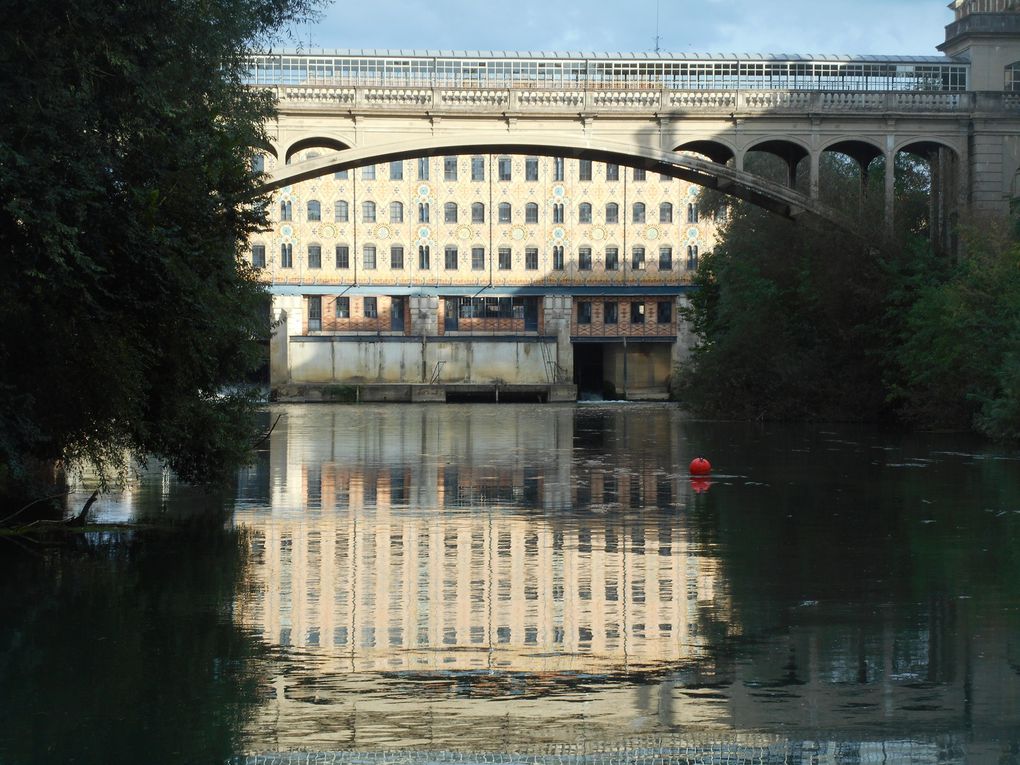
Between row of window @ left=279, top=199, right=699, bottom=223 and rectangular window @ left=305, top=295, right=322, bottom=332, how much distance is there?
3996mm

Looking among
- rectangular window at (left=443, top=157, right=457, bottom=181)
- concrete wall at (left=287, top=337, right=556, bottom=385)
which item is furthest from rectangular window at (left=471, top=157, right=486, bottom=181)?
concrete wall at (left=287, top=337, right=556, bottom=385)

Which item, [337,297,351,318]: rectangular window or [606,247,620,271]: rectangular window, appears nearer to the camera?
[337,297,351,318]: rectangular window

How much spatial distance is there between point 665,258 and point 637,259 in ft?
4.76

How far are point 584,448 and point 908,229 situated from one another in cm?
1391

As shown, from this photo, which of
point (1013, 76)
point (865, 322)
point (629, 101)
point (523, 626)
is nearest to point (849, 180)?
point (865, 322)

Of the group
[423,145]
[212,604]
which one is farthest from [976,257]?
[212,604]

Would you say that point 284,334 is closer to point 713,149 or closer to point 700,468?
point 713,149

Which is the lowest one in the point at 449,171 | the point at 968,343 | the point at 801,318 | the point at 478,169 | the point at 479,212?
the point at 968,343

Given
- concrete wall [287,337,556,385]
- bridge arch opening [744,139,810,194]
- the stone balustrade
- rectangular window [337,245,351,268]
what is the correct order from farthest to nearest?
rectangular window [337,245,351,268] → concrete wall [287,337,556,385] → bridge arch opening [744,139,810,194] → the stone balustrade

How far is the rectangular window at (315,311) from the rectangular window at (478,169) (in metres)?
9.79

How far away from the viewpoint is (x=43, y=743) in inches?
353

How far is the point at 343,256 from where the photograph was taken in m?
74.9

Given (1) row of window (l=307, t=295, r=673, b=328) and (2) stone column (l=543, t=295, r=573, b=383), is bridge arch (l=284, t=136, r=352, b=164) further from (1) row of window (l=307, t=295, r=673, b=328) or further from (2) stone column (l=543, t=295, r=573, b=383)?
(2) stone column (l=543, t=295, r=573, b=383)

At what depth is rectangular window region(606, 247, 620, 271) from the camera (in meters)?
→ 76.2
